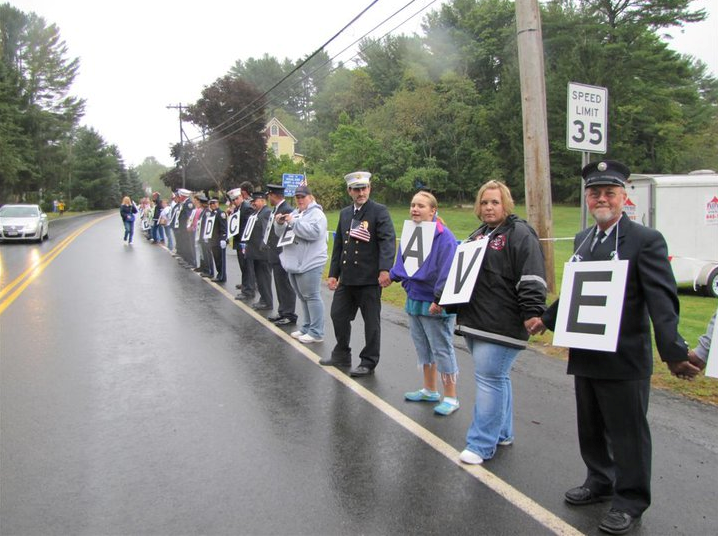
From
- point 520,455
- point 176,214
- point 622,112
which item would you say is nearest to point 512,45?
point 622,112

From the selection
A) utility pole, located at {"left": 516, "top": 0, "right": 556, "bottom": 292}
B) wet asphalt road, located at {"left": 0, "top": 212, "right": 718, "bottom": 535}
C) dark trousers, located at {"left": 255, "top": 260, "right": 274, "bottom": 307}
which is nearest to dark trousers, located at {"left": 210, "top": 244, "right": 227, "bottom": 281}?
dark trousers, located at {"left": 255, "top": 260, "right": 274, "bottom": 307}

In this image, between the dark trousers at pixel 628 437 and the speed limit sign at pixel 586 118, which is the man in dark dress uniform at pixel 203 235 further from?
the dark trousers at pixel 628 437

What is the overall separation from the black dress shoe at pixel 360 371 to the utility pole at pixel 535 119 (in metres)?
4.07

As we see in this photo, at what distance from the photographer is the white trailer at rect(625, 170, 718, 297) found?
42.0 feet

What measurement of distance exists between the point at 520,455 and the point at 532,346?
3396mm

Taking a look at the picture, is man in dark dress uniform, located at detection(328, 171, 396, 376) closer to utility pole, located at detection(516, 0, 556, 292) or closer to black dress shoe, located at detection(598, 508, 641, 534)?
black dress shoe, located at detection(598, 508, 641, 534)

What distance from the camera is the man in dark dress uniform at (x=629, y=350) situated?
10.4ft

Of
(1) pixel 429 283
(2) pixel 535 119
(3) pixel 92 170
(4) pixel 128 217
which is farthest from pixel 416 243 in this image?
(3) pixel 92 170

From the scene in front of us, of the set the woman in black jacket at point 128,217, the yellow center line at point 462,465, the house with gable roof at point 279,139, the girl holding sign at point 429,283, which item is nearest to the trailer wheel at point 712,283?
the yellow center line at point 462,465

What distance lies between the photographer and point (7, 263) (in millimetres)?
16297

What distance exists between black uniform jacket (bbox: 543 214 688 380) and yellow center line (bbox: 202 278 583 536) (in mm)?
863

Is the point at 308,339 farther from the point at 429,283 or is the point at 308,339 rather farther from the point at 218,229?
the point at 218,229

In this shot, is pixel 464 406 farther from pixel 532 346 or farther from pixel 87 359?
pixel 87 359

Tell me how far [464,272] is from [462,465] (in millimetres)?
1349
